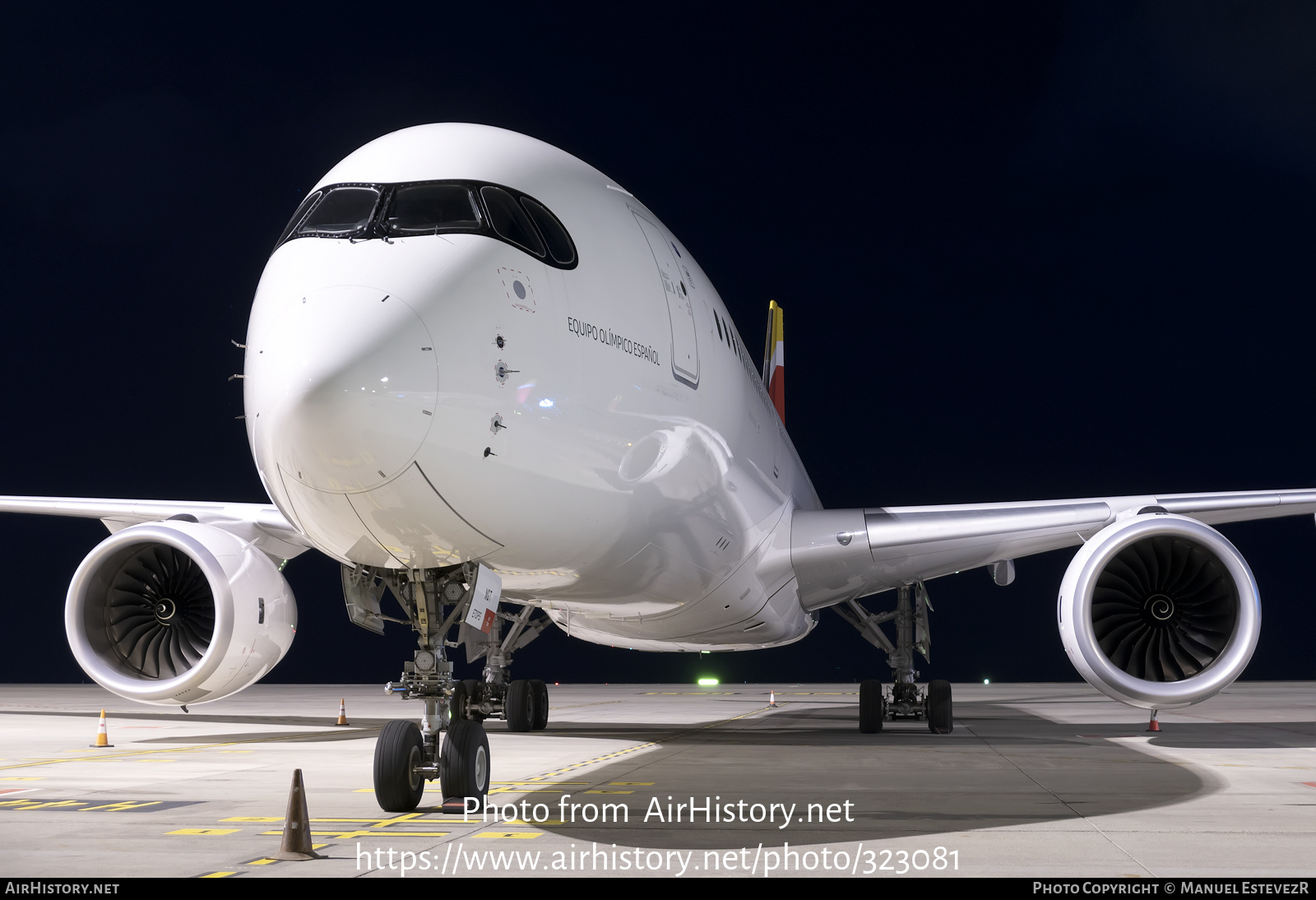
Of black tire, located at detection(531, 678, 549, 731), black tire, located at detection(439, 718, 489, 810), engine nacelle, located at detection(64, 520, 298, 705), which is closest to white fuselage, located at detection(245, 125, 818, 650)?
black tire, located at detection(439, 718, 489, 810)

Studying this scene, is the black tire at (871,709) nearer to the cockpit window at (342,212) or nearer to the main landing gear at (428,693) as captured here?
the main landing gear at (428,693)

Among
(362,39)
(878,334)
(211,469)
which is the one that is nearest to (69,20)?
(362,39)

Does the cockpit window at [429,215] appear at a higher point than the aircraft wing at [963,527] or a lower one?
higher

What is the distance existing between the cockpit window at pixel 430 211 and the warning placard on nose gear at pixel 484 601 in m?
1.89

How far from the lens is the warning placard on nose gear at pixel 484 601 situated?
659cm

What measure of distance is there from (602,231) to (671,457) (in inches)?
60.6

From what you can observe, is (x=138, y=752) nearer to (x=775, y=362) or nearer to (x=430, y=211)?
(x=430, y=211)

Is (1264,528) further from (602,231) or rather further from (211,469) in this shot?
(602,231)

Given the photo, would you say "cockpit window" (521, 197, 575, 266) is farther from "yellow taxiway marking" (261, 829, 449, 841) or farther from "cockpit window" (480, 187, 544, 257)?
"yellow taxiway marking" (261, 829, 449, 841)

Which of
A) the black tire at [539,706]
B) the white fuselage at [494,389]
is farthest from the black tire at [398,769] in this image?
the black tire at [539,706]

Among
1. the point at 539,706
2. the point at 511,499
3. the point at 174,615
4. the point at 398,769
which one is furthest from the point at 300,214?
the point at 539,706

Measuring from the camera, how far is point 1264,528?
3912 centimetres

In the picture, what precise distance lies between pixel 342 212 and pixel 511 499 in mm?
1776

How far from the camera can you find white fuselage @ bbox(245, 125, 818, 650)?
17.8 feet
